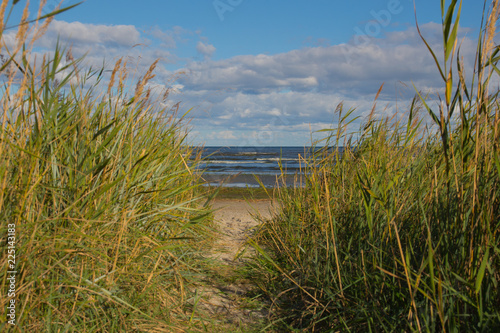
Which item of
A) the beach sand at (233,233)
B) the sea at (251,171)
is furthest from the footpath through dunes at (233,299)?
the sea at (251,171)

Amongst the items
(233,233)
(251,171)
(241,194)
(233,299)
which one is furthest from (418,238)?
(251,171)

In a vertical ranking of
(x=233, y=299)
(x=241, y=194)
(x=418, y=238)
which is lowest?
(x=241, y=194)

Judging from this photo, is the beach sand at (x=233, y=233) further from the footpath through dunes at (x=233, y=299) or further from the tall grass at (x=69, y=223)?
the tall grass at (x=69, y=223)

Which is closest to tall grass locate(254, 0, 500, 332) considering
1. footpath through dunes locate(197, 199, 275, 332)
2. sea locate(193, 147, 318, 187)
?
footpath through dunes locate(197, 199, 275, 332)

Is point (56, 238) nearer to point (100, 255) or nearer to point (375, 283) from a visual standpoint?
point (100, 255)

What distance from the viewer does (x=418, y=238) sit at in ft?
6.61

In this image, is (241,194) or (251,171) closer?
(241,194)

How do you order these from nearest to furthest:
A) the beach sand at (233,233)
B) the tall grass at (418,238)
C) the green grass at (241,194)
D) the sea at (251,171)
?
the tall grass at (418,238) → the sea at (251,171) → the beach sand at (233,233) → the green grass at (241,194)

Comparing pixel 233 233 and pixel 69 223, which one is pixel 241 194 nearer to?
pixel 233 233

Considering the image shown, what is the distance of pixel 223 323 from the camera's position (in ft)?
8.05

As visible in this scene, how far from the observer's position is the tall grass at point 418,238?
1532 mm

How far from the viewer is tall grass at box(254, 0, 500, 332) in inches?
60.3

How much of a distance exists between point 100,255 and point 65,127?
0.77 metres

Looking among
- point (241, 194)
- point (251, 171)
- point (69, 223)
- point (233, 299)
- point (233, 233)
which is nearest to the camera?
point (69, 223)
